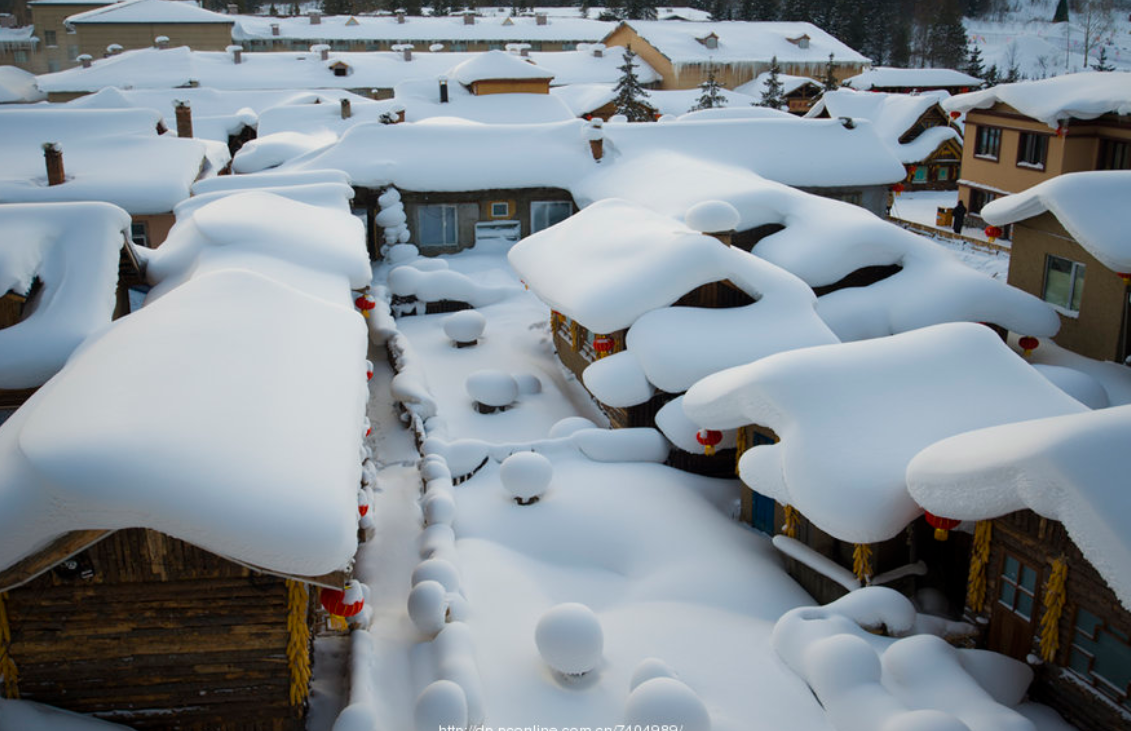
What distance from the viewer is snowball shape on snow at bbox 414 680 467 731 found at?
404 inches

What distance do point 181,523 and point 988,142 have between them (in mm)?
35818

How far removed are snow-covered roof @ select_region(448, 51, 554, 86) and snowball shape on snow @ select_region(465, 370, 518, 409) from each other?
26.7 metres

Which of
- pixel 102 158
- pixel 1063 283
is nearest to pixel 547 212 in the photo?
pixel 102 158

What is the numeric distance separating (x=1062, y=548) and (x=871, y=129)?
26246 millimetres

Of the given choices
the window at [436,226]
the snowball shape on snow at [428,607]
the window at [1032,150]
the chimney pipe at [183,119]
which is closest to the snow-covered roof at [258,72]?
the chimney pipe at [183,119]

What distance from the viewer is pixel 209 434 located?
29.8 feet

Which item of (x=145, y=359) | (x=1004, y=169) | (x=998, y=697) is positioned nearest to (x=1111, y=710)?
(x=998, y=697)

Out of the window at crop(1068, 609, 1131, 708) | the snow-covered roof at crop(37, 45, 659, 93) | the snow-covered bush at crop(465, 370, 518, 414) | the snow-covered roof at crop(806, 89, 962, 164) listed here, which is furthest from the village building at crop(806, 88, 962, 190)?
the window at crop(1068, 609, 1131, 708)

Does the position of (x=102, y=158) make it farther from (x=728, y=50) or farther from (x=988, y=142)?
(x=728, y=50)

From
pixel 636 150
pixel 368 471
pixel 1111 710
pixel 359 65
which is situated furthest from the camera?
pixel 359 65

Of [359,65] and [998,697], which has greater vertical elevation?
[359,65]

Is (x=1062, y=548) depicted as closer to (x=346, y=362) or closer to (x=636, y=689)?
(x=636, y=689)

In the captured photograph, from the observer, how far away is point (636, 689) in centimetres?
1045

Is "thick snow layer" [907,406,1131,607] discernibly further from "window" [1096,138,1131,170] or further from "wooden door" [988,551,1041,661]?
"window" [1096,138,1131,170]
